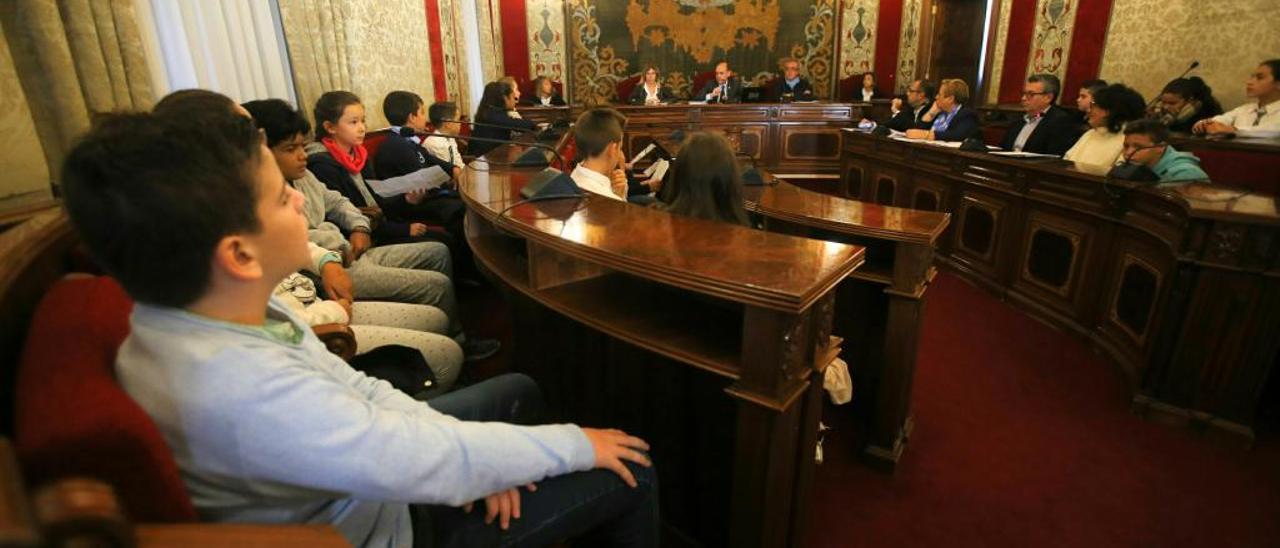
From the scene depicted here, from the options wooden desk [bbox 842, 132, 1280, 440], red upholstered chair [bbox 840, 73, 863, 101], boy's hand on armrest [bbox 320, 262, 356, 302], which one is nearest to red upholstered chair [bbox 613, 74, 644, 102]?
red upholstered chair [bbox 840, 73, 863, 101]

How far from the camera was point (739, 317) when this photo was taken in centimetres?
146

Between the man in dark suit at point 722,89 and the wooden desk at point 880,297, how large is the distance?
6.60m

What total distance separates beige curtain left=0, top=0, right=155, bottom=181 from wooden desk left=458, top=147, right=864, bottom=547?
4.54 feet

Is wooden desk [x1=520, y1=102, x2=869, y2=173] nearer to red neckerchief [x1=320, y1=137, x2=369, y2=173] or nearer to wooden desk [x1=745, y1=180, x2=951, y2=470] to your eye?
red neckerchief [x1=320, y1=137, x2=369, y2=173]

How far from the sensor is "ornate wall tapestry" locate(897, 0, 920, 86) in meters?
8.49

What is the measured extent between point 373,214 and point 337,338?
1622 millimetres

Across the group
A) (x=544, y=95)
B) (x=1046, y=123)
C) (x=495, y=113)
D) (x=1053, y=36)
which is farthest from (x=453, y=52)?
(x=1053, y=36)

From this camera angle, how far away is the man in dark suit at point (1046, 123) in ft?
14.0

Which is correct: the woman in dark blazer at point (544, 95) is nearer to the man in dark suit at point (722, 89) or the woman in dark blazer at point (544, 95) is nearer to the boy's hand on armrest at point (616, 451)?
the man in dark suit at point (722, 89)

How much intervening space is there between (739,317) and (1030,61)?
730cm

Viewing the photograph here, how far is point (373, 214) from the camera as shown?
2.96m

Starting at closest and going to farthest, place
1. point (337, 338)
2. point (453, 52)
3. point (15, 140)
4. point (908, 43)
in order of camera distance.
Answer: point (337, 338)
point (15, 140)
point (453, 52)
point (908, 43)

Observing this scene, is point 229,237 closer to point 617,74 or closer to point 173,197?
point 173,197

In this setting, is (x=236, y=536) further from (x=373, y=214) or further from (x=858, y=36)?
(x=858, y=36)
